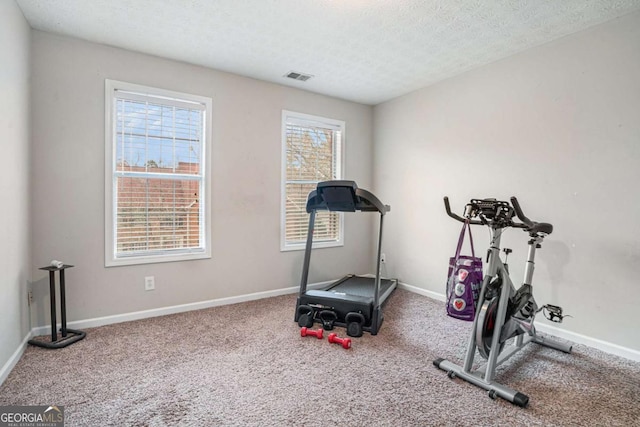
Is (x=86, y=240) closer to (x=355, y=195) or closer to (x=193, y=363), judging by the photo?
(x=193, y=363)

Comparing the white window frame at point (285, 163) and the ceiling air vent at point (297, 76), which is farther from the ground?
the ceiling air vent at point (297, 76)

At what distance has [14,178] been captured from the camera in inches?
89.8

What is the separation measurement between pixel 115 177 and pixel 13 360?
1.57m

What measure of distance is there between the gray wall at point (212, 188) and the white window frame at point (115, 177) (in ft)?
0.17

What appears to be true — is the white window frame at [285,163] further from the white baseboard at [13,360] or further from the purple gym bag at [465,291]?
the white baseboard at [13,360]

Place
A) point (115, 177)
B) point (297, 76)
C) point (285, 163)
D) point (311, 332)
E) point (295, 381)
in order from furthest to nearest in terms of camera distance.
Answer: point (285, 163), point (297, 76), point (115, 177), point (311, 332), point (295, 381)

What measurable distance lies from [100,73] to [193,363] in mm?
2597

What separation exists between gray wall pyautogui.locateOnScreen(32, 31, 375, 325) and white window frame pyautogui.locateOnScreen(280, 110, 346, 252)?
0.07 metres

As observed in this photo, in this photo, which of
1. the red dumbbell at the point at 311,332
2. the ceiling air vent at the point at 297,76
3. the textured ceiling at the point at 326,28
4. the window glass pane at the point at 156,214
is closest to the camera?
the textured ceiling at the point at 326,28

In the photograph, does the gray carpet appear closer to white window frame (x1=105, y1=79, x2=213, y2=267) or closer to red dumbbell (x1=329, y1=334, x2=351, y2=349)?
red dumbbell (x1=329, y1=334, x2=351, y2=349)

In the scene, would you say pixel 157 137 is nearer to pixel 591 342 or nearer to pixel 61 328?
pixel 61 328

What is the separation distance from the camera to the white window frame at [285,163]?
4008mm

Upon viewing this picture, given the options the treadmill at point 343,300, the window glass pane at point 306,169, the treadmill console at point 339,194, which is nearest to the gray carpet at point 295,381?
the treadmill at point 343,300

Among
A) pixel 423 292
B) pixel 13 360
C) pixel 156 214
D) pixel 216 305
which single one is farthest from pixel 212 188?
pixel 423 292
